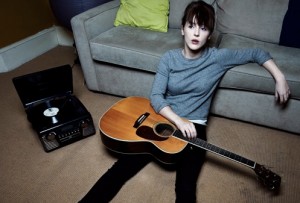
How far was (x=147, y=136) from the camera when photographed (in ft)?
3.59

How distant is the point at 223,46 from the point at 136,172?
0.91m

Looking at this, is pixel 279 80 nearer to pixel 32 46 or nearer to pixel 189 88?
pixel 189 88

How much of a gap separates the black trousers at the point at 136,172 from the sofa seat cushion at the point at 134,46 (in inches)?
20.8

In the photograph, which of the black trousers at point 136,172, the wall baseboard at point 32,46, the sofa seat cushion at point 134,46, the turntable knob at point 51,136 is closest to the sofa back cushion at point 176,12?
the sofa seat cushion at point 134,46

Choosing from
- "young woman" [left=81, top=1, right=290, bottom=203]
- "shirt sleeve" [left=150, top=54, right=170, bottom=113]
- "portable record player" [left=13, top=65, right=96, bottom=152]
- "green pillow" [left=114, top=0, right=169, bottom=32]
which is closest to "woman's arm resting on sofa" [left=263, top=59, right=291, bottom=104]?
"young woman" [left=81, top=1, right=290, bottom=203]

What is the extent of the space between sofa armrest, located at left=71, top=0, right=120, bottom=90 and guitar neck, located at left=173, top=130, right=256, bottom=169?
3.03 feet

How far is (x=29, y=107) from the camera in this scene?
4.67 feet

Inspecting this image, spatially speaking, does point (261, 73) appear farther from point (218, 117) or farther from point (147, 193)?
point (147, 193)

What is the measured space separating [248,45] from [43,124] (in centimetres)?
129

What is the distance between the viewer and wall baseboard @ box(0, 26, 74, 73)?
89.1 inches

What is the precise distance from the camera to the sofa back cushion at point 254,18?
1.49 meters

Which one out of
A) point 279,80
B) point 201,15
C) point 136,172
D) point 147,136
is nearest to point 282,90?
point 279,80

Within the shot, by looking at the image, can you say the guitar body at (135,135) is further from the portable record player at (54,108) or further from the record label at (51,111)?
the record label at (51,111)

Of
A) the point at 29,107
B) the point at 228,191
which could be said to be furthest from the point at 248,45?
the point at 29,107
